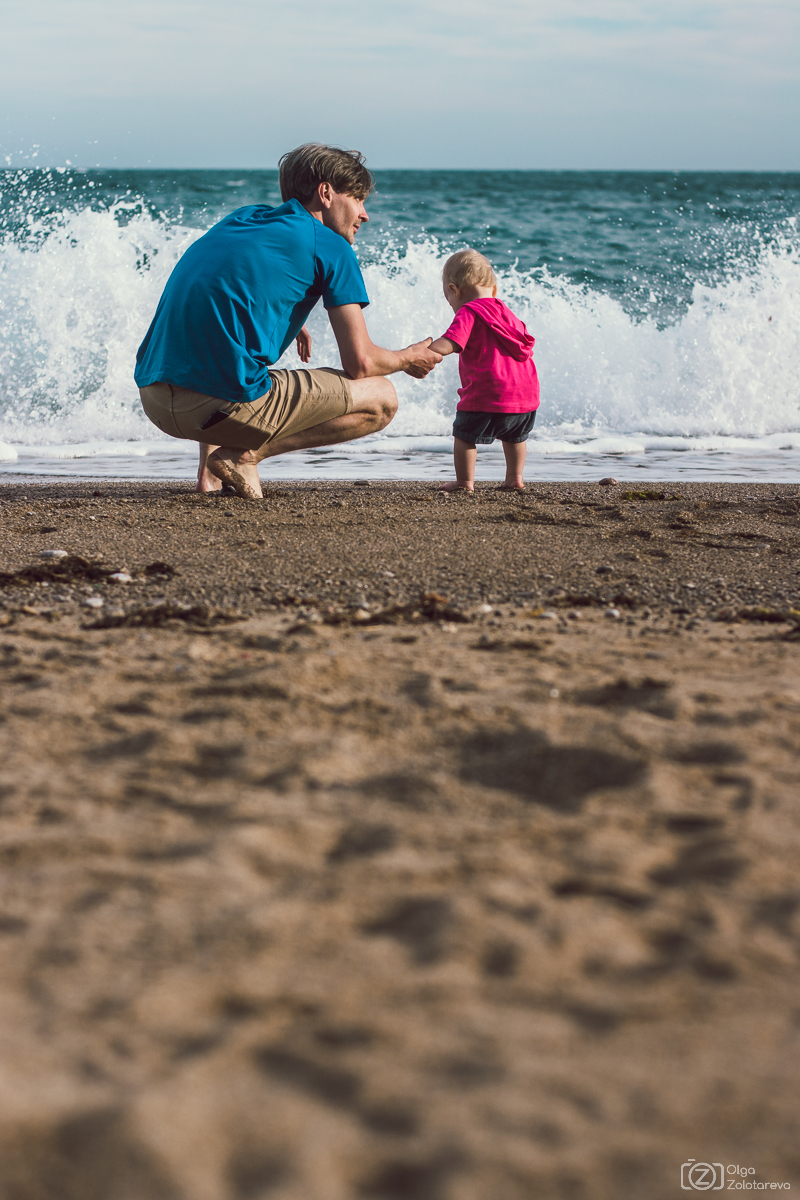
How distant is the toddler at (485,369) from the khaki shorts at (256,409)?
76 centimetres

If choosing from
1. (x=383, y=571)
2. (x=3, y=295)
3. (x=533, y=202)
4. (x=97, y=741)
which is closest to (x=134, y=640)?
(x=97, y=741)

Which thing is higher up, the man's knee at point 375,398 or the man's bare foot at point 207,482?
the man's knee at point 375,398

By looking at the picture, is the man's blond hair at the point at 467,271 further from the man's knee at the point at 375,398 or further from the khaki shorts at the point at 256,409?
the khaki shorts at the point at 256,409

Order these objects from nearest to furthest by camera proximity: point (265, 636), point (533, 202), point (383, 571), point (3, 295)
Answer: point (265, 636)
point (383, 571)
point (3, 295)
point (533, 202)

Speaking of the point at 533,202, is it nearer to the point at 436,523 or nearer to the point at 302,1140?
the point at 436,523

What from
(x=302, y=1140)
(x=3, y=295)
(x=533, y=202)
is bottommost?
(x=302, y=1140)

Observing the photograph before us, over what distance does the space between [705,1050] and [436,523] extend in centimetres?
300

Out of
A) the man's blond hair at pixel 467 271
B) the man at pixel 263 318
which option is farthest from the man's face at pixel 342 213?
the man's blond hair at pixel 467 271

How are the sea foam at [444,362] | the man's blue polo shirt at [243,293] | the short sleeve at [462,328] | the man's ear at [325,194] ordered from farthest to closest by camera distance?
the sea foam at [444,362] < the short sleeve at [462,328] < the man's ear at [325,194] < the man's blue polo shirt at [243,293]

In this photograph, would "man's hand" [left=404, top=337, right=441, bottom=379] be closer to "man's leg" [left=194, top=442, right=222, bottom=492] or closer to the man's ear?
the man's ear

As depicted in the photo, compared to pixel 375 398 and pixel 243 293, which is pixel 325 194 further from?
pixel 375 398

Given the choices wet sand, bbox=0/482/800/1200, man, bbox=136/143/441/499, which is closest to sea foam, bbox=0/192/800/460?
man, bbox=136/143/441/499

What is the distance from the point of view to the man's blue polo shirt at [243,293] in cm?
370

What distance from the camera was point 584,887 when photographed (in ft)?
4.31
